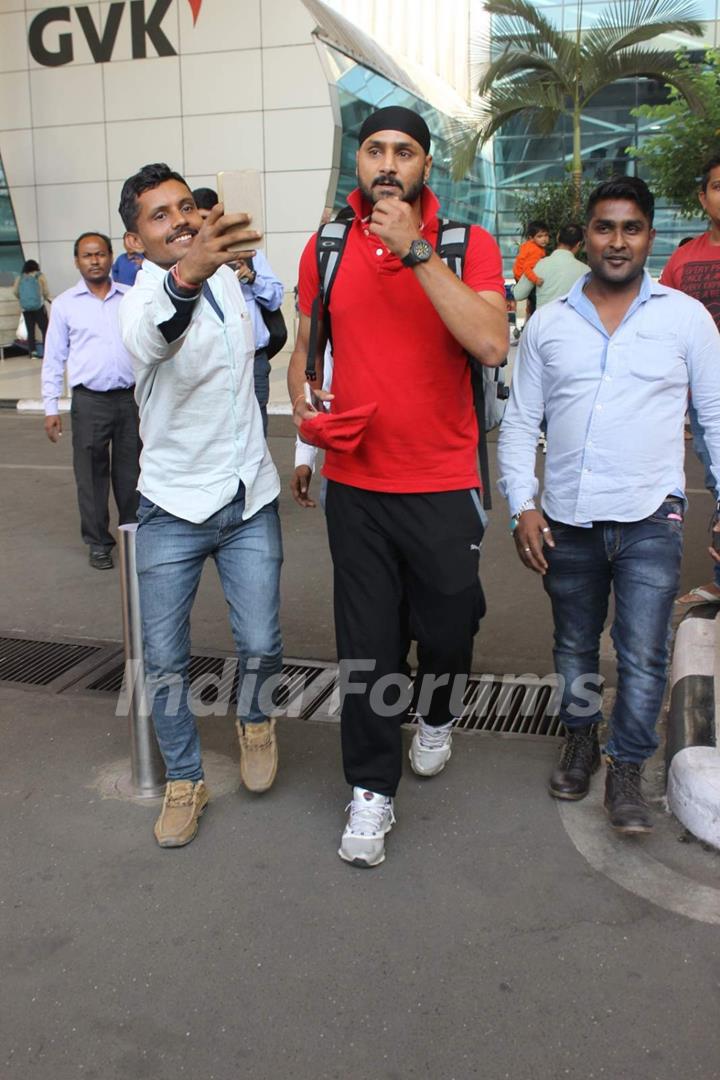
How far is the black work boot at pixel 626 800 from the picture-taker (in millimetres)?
3363

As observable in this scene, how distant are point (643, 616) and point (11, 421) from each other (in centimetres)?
1155

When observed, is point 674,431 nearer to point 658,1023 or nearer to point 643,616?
point 643,616

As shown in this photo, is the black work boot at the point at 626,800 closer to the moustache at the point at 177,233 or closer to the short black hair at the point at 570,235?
the moustache at the point at 177,233

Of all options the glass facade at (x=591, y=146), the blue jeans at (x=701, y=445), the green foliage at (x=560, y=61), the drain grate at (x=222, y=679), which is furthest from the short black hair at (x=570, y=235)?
the glass facade at (x=591, y=146)

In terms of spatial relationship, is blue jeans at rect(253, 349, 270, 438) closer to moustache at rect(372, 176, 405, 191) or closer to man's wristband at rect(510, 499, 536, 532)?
man's wristband at rect(510, 499, 536, 532)

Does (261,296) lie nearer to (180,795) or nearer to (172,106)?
(180,795)

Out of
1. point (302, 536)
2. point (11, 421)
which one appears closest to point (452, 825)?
point (302, 536)

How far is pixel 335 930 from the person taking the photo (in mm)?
2965

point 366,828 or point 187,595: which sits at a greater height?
point 187,595

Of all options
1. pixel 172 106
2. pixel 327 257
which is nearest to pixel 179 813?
pixel 327 257

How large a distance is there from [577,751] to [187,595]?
57.0 inches

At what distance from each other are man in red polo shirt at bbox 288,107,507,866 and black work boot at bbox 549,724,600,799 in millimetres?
543

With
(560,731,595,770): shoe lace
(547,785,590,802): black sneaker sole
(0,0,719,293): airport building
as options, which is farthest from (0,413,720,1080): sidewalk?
(0,0,719,293): airport building

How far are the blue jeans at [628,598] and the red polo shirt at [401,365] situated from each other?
49 cm
